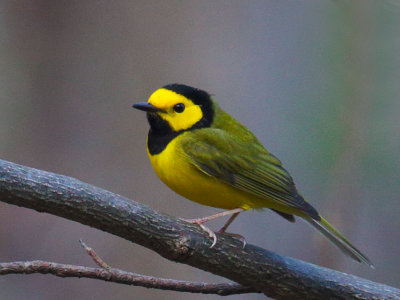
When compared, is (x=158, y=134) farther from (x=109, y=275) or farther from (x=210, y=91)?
(x=210, y=91)

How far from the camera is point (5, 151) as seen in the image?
5.52 metres

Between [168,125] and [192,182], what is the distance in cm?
50

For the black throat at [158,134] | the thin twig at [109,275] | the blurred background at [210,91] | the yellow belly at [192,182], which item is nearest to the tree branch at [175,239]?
the thin twig at [109,275]

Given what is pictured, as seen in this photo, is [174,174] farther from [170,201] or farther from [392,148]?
[392,148]

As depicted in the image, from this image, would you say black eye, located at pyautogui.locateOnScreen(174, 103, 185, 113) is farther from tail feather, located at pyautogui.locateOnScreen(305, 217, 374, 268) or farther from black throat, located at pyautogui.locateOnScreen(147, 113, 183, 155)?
tail feather, located at pyautogui.locateOnScreen(305, 217, 374, 268)

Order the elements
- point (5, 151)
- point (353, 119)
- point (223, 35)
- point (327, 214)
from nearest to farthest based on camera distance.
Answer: point (327, 214)
point (353, 119)
point (5, 151)
point (223, 35)

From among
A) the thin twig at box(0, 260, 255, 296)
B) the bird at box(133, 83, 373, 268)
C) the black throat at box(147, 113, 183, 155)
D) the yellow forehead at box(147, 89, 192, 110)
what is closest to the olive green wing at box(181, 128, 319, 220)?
the bird at box(133, 83, 373, 268)

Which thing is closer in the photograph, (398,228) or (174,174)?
(174,174)

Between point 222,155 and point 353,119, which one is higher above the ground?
point 353,119

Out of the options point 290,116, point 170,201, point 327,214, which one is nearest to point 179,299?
point 170,201

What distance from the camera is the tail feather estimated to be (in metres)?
3.85

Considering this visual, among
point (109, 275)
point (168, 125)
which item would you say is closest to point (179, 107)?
point (168, 125)

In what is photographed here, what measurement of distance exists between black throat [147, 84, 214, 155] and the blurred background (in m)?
1.39

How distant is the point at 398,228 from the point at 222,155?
263cm
